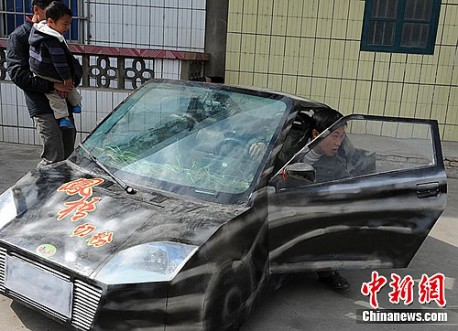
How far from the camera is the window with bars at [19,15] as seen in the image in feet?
23.2

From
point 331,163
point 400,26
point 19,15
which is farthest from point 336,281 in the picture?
point 19,15

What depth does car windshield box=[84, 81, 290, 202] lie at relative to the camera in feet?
9.03

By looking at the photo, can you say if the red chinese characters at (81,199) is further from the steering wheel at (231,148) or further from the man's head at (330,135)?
the man's head at (330,135)

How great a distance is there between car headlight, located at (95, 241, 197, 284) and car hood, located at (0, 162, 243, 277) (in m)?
0.04

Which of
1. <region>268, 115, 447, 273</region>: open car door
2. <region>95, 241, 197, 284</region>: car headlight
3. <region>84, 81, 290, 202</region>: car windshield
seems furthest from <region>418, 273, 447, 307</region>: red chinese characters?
<region>95, 241, 197, 284</region>: car headlight

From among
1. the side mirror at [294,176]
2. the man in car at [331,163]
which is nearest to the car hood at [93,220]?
the side mirror at [294,176]

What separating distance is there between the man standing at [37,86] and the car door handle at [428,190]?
2793mm

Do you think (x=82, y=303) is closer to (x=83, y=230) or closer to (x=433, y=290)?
(x=83, y=230)

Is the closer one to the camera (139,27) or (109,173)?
(109,173)

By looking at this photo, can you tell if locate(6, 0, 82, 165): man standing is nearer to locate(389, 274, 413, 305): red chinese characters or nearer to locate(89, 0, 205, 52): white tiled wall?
locate(389, 274, 413, 305): red chinese characters

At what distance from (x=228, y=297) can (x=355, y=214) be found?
1.02 metres

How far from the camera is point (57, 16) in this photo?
356cm

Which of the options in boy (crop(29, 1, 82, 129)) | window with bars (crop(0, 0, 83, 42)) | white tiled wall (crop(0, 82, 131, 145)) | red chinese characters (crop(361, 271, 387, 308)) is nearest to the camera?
red chinese characters (crop(361, 271, 387, 308))

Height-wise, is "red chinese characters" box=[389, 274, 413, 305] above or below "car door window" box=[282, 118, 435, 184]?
below
